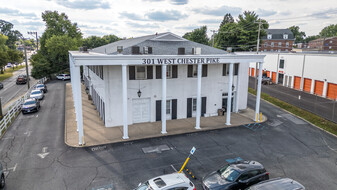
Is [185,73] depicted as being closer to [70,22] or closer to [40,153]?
[40,153]

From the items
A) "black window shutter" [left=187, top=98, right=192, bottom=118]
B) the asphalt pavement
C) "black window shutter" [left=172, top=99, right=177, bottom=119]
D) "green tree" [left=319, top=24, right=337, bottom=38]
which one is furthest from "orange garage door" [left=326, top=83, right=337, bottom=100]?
"green tree" [left=319, top=24, right=337, bottom=38]

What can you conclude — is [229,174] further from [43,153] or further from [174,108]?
[43,153]

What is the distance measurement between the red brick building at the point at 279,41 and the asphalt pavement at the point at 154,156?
7608 centimetres

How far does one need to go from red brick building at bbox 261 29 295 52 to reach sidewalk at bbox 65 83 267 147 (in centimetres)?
7353

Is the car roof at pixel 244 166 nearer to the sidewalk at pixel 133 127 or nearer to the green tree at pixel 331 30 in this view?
the sidewalk at pixel 133 127

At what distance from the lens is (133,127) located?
20562 mm

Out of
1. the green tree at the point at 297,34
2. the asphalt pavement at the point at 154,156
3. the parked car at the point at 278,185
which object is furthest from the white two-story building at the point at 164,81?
the green tree at the point at 297,34

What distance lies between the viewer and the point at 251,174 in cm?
1141

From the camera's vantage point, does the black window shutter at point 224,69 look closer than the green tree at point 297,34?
Yes

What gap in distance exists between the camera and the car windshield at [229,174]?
11096 millimetres

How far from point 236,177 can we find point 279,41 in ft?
300

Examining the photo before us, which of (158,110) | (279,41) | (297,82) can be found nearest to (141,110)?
(158,110)

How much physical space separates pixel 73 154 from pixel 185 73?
12366 mm

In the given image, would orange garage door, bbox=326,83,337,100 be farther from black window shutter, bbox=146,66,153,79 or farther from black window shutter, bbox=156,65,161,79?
black window shutter, bbox=146,66,153,79
